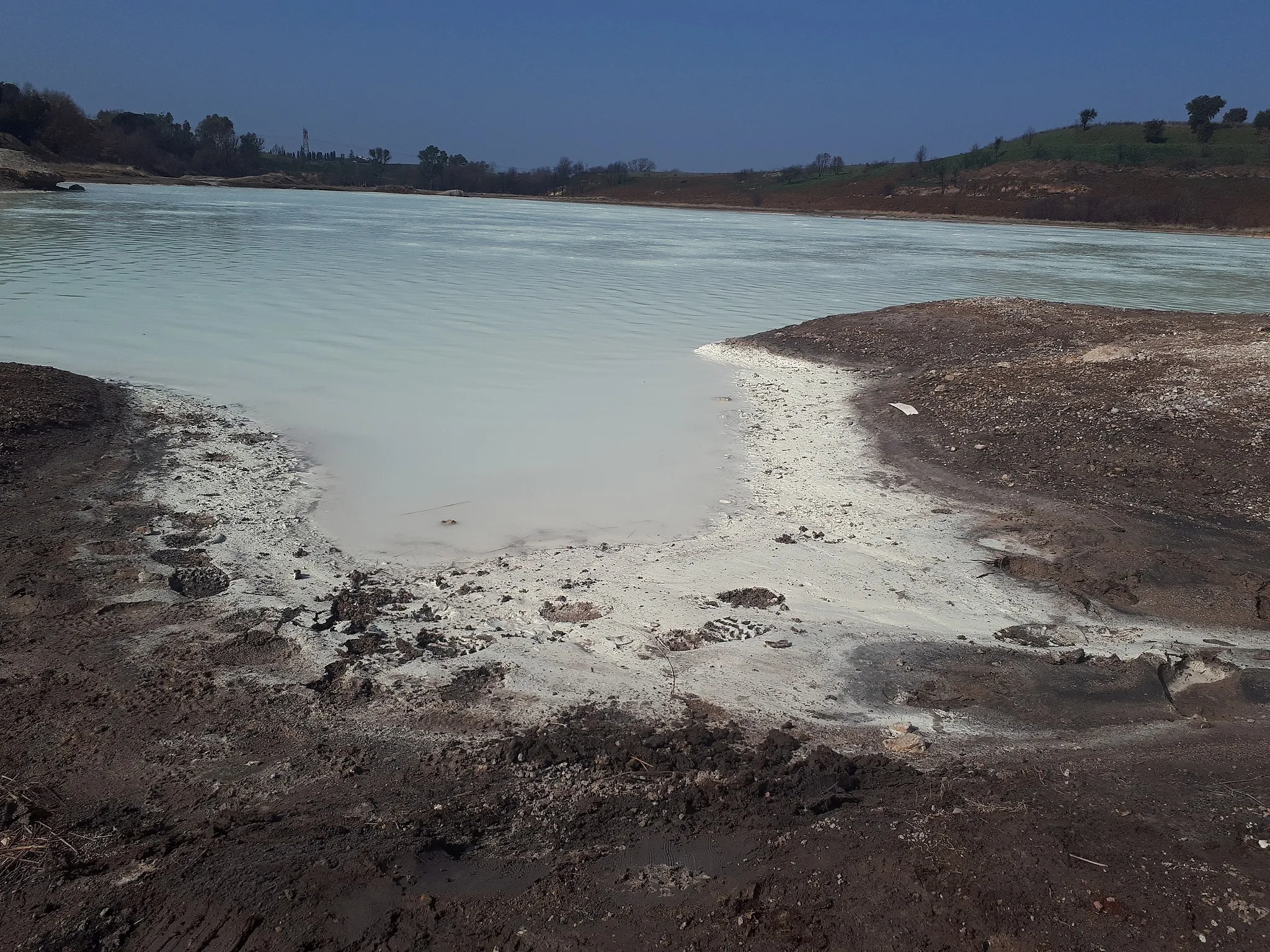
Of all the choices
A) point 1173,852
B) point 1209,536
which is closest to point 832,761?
point 1173,852

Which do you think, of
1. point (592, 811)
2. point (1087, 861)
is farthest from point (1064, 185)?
point (592, 811)

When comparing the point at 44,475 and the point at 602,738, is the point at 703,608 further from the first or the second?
the point at 44,475

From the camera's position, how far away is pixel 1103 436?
731 cm

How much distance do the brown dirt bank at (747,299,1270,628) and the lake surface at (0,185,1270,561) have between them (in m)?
2.03

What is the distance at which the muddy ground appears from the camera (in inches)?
96.1

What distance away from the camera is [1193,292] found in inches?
759

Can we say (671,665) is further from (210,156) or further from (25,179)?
(210,156)

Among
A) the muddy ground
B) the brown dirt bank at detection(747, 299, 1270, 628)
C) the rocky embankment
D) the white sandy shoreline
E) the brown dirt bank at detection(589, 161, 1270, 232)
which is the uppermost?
the brown dirt bank at detection(589, 161, 1270, 232)

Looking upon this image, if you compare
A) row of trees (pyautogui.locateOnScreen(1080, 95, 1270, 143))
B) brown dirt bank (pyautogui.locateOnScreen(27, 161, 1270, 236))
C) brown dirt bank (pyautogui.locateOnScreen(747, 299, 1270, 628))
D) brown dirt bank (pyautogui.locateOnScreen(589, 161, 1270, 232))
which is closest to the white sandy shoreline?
brown dirt bank (pyautogui.locateOnScreen(747, 299, 1270, 628))

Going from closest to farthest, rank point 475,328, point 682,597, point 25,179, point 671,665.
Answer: point 671,665
point 682,597
point 475,328
point 25,179

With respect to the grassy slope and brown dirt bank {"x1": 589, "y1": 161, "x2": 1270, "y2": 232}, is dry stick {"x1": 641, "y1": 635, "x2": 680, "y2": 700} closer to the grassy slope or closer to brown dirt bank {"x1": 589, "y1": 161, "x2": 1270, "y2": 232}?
brown dirt bank {"x1": 589, "y1": 161, "x2": 1270, "y2": 232}

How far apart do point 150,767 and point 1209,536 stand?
596cm

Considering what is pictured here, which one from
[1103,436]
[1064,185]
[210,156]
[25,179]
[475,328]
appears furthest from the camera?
[210,156]

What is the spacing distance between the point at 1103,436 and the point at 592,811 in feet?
20.3
